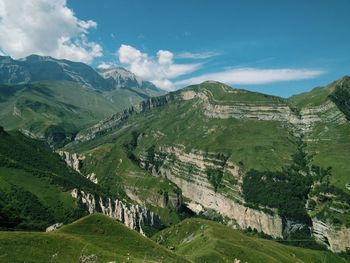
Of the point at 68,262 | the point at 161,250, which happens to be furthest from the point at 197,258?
the point at 68,262

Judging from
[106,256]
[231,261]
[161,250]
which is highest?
[106,256]

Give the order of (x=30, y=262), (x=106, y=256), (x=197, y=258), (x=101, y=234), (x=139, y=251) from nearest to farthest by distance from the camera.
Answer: (x=30, y=262)
(x=106, y=256)
(x=139, y=251)
(x=101, y=234)
(x=197, y=258)

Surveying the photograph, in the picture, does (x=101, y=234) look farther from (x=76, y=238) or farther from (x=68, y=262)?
(x=68, y=262)

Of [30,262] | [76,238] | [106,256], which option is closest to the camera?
[30,262]

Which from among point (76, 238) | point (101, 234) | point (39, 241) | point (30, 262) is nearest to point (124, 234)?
point (101, 234)

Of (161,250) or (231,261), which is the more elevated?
(161,250)

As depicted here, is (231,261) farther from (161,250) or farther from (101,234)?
(101,234)

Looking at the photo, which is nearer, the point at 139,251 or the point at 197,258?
the point at 139,251
